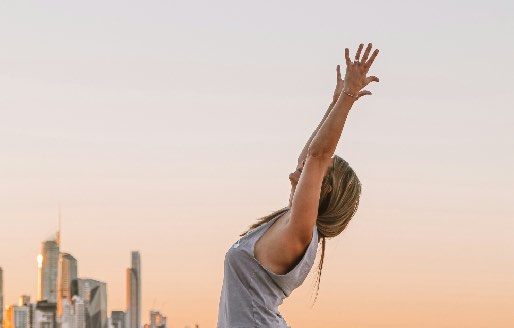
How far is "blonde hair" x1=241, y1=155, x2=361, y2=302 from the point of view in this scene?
639 centimetres

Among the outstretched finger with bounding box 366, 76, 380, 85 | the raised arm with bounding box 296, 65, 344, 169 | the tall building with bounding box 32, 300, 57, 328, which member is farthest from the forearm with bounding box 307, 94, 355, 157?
the tall building with bounding box 32, 300, 57, 328

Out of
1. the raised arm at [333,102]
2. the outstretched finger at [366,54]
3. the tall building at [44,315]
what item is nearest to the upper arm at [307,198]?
the outstretched finger at [366,54]

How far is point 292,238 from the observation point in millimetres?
6301

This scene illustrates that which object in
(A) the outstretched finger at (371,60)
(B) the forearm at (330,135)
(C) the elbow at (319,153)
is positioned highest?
(A) the outstretched finger at (371,60)

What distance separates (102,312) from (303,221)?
130940 millimetres

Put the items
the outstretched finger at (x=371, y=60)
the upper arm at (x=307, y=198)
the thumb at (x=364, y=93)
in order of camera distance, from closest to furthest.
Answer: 1. the upper arm at (x=307, y=198)
2. the thumb at (x=364, y=93)
3. the outstretched finger at (x=371, y=60)

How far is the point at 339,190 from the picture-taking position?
641cm

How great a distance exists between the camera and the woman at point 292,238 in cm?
626

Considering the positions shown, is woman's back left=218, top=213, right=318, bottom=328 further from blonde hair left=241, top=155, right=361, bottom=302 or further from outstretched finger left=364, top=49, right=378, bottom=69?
outstretched finger left=364, top=49, right=378, bottom=69

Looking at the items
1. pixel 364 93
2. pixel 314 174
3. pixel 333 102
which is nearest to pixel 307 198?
pixel 314 174

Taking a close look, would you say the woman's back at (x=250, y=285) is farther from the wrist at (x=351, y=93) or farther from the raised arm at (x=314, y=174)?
the wrist at (x=351, y=93)

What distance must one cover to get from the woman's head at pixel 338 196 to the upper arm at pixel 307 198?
0.11 meters

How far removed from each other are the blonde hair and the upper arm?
0.38ft

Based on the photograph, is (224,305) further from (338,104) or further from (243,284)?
(338,104)
